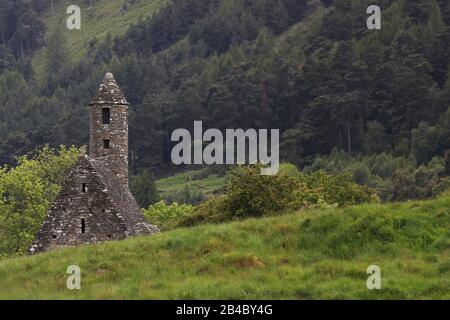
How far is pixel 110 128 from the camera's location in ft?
151

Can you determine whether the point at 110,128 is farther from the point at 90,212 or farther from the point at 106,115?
the point at 90,212

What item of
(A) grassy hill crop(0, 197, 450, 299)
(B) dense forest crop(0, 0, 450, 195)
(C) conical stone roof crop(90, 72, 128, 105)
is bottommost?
(A) grassy hill crop(0, 197, 450, 299)

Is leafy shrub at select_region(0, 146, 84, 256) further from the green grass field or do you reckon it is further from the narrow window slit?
the narrow window slit

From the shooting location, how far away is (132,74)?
18788cm

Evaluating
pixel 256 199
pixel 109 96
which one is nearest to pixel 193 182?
pixel 109 96

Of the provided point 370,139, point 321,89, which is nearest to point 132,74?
point 321,89

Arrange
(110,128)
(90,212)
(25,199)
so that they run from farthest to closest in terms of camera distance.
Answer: (25,199) < (110,128) < (90,212)

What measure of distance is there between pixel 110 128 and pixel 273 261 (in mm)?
20603

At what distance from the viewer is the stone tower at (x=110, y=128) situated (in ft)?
150

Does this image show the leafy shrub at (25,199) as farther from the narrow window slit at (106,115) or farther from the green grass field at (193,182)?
the narrow window slit at (106,115)

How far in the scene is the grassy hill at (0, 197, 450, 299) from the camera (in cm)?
2430

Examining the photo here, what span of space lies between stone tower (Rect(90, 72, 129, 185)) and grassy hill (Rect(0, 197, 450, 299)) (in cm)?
1448

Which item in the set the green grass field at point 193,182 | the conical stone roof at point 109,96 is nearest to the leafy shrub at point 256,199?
the conical stone roof at point 109,96

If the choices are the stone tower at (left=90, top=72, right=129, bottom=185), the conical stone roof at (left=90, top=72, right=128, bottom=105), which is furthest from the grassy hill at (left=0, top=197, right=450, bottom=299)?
the conical stone roof at (left=90, top=72, right=128, bottom=105)
